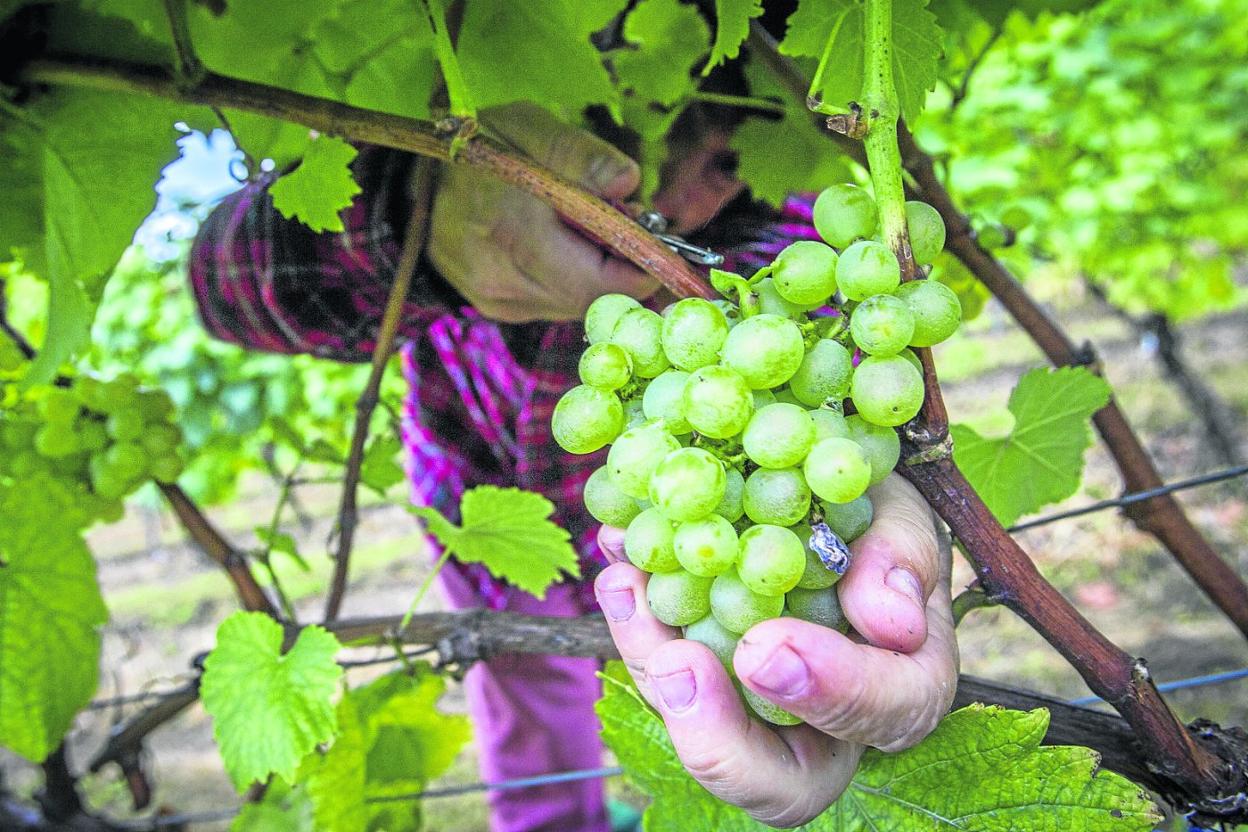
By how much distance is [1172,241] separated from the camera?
2.70 meters

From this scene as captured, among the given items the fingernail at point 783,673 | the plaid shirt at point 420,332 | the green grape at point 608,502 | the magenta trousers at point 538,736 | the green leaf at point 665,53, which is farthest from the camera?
the magenta trousers at point 538,736

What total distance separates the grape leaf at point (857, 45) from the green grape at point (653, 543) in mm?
291

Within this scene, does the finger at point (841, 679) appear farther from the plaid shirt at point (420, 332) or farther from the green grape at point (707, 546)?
the plaid shirt at point (420, 332)

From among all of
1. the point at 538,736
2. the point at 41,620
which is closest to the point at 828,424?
the point at 41,620

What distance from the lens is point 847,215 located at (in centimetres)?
48

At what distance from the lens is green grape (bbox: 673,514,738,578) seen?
43 cm

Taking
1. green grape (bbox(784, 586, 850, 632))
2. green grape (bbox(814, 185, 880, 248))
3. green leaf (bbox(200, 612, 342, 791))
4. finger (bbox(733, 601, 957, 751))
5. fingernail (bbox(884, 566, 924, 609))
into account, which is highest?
green grape (bbox(814, 185, 880, 248))

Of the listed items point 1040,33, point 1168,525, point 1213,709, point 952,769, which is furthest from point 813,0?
point 1213,709

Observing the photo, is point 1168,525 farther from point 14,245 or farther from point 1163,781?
point 14,245

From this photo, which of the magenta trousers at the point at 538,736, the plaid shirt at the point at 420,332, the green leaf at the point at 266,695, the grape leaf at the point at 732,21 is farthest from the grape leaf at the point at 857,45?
the magenta trousers at the point at 538,736

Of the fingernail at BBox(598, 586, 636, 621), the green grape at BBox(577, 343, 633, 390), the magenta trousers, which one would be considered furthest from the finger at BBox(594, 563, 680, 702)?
the magenta trousers

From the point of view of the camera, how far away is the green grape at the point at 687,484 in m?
0.43

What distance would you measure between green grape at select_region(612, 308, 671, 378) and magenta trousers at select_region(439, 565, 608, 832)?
→ 4.60 feet

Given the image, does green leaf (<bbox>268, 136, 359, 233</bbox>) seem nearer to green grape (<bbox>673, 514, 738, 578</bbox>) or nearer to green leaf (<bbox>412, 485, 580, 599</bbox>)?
green leaf (<bbox>412, 485, 580, 599</bbox>)
